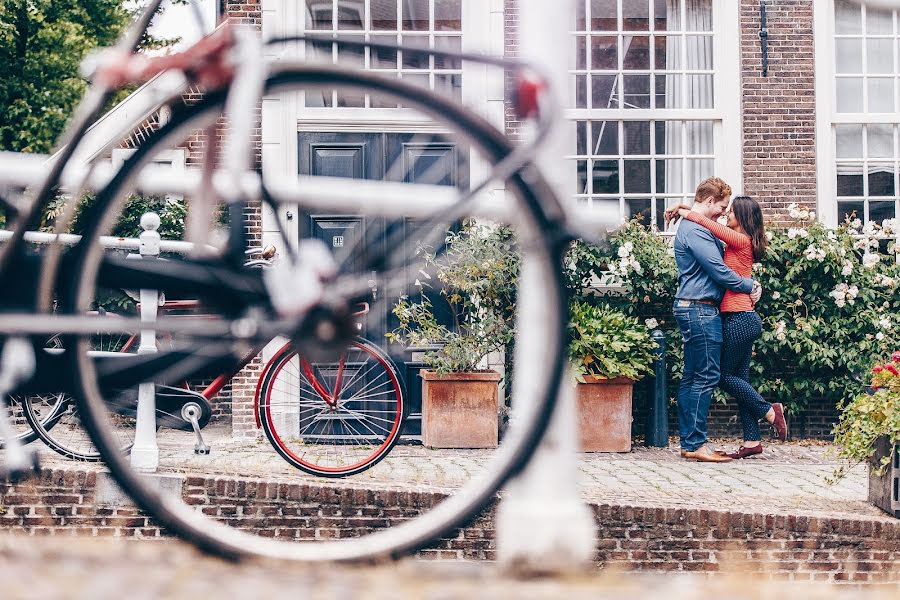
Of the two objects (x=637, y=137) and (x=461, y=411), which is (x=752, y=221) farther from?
(x=461, y=411)

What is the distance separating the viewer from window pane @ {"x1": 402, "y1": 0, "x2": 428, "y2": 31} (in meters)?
8.40

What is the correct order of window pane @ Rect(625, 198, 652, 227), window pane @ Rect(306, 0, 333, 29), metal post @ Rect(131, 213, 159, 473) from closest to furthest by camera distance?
metal post @ Rect(131, 213, 159, 473) → window pane @ Rect(306, 0, 333, 29) → window pane @ Rect(625, 198, 652, 227)

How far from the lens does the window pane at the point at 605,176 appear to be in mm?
8695

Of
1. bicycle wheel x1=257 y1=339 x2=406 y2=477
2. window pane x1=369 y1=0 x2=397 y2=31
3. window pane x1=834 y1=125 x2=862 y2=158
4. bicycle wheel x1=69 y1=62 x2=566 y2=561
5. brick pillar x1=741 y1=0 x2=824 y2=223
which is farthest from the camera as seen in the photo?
window pane x1=834 y1=125 x2=862 y2=158

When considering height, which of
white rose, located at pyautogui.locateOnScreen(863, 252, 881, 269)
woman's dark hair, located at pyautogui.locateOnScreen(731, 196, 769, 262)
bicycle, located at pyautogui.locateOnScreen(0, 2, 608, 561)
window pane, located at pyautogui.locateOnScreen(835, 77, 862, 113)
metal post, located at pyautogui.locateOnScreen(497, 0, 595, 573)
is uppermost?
window pane, located at pyautogui.locateOnScreen(835, 77, 862, 113)

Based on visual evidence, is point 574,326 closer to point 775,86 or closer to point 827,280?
point 827,280

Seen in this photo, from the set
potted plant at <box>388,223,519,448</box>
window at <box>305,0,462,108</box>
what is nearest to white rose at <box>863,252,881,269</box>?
potted plant at <box>388,223,519,448</box>

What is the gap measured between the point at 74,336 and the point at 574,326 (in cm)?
585

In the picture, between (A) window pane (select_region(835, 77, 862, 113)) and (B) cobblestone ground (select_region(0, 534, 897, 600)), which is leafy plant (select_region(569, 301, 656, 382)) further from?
(B) cobblestone ground (select_region(0, 534, 897, 600))

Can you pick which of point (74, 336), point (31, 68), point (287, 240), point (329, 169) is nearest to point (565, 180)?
point (287, 240)

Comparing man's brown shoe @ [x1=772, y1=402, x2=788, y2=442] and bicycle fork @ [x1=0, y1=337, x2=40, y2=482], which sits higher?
bicycle fork @ [x1=0, y1=337, x2=40, y2=482]

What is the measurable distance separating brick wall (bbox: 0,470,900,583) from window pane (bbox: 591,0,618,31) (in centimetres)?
496

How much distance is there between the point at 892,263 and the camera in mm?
8062

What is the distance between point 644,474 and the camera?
636 centimetres
